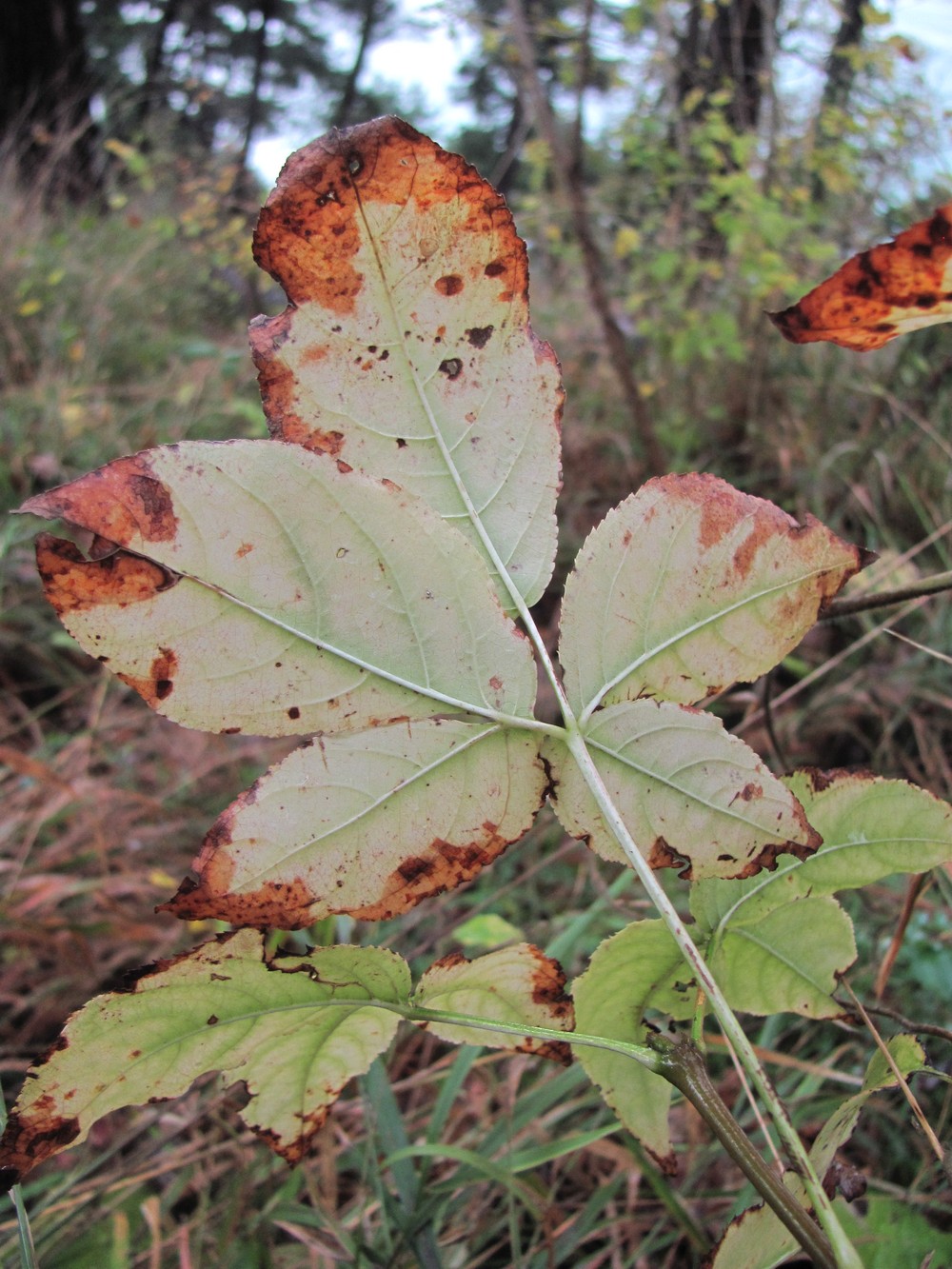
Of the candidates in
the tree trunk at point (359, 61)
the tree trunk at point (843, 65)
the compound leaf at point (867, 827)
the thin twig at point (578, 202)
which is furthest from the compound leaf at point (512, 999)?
the tree trunk at point (359, 61)

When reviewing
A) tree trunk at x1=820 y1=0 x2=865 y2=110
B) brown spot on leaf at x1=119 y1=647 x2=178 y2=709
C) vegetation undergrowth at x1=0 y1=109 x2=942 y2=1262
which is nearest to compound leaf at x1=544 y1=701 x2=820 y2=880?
vegetation undergrowth at x1=0 y1=109 x2=942 y2=1262

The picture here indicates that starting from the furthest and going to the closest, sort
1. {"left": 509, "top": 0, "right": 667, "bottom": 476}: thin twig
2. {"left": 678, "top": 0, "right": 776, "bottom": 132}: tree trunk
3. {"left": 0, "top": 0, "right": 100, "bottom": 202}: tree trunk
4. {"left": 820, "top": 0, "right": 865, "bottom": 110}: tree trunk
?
{"left": 0, "top": 0, "right": 100, "bottom": 202}: tree trunk → {"left": 678, "top": 0, "right": 776, "bottom": 132}: tree trunk → {"left": 820, "top": 0, "right": 865, "bottom": 110}: tree trunk → {"left": 509, "top": 0, "right": 667, "bottom": 476}: thin twig

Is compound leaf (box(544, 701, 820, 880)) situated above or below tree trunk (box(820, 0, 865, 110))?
below

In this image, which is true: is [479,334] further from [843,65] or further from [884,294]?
[843,65]

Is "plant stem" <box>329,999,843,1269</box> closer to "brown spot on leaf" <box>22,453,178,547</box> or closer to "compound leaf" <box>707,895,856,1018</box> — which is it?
"compound leaf" <box>707,895,856,1018</box>

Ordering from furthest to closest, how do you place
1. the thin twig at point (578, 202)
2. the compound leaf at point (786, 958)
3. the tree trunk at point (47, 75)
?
the tree trunk at point (47, 75), the thin twig at point (578, 202), the compound leaf at point (786, 958)

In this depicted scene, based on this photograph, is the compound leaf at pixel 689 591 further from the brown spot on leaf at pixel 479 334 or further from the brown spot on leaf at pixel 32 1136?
the brown spot on leaf at pixel 32 1136

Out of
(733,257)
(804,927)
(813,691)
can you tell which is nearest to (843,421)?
(733,257)
